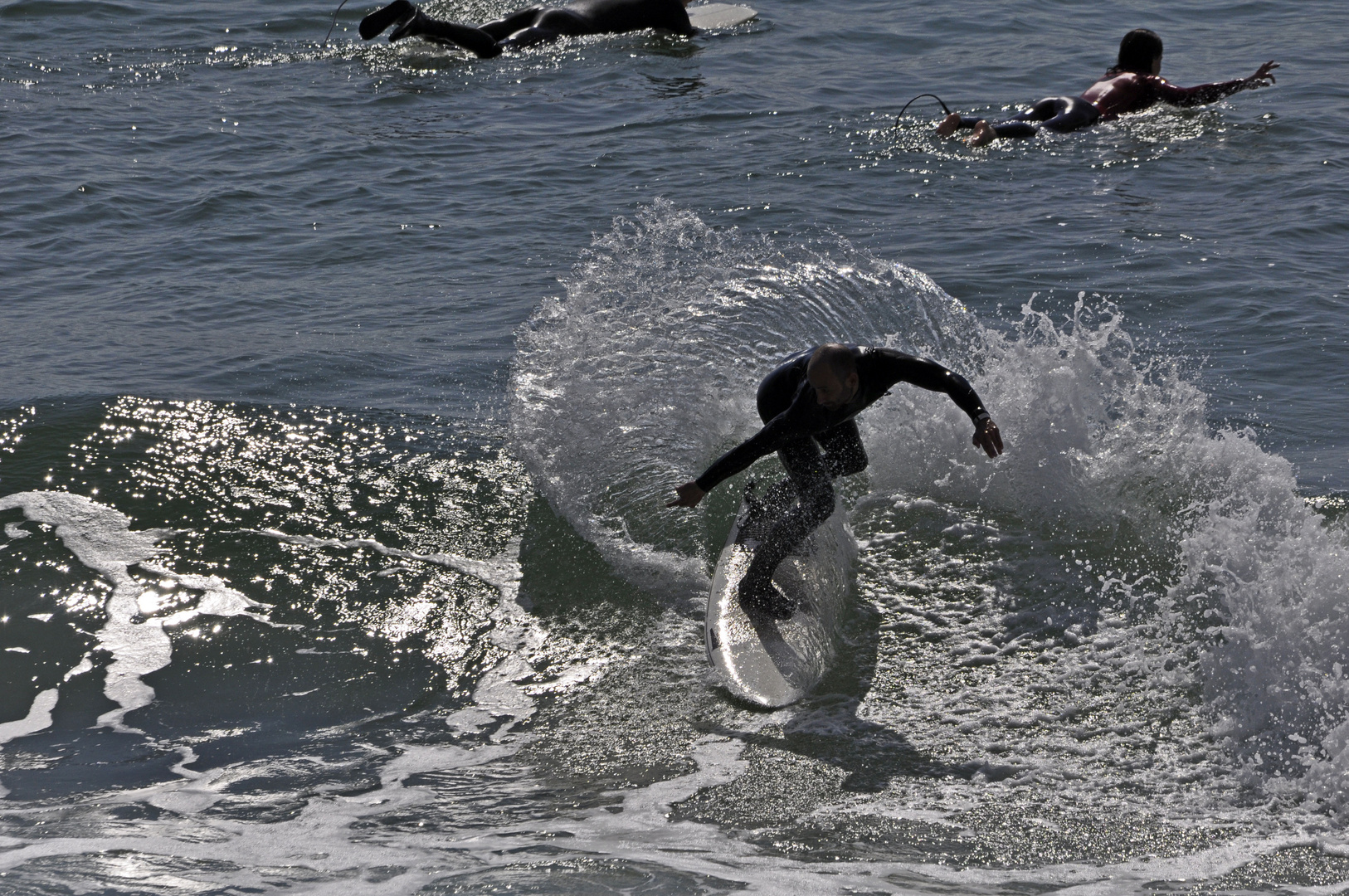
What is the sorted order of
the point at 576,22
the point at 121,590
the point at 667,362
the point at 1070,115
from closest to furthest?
the point at 121,590, the point at 667,362, the point at 1070,115, the point at 576,22

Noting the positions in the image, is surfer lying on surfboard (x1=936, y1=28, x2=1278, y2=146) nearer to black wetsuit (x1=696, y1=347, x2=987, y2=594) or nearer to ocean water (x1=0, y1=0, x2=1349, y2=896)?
ocean water (x1=0, y1=0, x2=1349, y2=896)

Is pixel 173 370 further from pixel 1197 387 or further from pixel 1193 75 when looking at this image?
pixel 1193 75

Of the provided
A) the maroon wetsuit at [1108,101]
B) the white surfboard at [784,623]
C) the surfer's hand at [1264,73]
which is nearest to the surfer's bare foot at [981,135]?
the maroon wetsuit at [1108,101]

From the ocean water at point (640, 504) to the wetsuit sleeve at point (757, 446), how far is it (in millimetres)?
846

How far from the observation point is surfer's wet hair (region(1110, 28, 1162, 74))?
1383 cm

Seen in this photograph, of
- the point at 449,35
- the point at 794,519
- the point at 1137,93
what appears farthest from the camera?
the point at 449,35

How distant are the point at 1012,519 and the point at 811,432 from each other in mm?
1637

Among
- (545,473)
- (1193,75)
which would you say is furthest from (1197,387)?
(1193,75)

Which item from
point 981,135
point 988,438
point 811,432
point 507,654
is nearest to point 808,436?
point 811,432

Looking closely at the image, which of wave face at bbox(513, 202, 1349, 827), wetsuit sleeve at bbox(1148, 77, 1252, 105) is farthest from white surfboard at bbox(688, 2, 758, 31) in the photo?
wave face at bbox(513, 202, 1349, 827)

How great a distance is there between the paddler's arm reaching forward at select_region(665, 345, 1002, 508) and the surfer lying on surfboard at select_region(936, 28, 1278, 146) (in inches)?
303

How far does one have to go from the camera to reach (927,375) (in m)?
6.49

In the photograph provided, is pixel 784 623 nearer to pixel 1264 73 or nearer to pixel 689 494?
pixel 689 494

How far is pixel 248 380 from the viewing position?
30.5ft
